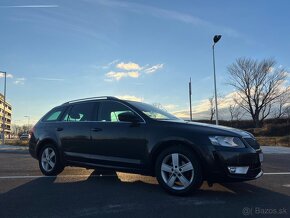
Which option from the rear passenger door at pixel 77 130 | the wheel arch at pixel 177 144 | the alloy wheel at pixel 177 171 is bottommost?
the alloy wheel at pixel 177 171

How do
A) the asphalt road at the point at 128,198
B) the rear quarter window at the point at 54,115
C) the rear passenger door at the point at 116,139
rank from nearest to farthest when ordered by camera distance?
the asphalt road at the point at 128,198, the rear passenger door at the point at 116,139, the rear quarter window at the point at 54,115

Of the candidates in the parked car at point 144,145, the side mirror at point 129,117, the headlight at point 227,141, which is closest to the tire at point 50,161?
the parked car at point 144,145

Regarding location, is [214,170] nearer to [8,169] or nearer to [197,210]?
[197,210]

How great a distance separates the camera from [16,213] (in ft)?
16.6

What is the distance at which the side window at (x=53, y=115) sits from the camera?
325 inches

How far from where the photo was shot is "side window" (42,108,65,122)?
8.25 meters

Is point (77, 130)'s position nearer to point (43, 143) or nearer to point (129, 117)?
point (43, 143)

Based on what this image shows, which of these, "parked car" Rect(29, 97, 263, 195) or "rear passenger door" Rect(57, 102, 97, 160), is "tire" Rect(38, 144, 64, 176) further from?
"rear passenger door" Rect(57, 102, 97, 160)

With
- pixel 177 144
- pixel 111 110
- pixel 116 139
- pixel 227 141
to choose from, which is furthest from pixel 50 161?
pixel 227 141

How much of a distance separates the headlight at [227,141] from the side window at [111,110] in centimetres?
179

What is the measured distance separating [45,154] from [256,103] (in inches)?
2701

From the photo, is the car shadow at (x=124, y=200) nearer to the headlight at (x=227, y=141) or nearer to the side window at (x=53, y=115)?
the headlight at (x=227, y=141)

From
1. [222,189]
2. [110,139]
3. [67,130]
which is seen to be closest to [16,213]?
[110,139]

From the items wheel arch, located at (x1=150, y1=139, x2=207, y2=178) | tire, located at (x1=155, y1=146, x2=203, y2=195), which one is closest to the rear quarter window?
wheel arch, located at (x1=150, y1=139, x2=207, y2=178)
